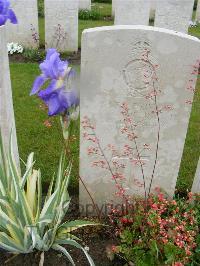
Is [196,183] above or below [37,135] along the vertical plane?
above

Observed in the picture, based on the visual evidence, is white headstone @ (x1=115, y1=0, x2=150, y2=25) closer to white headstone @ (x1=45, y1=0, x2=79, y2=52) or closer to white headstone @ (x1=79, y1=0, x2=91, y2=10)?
white headstone @ (x1=45, y1=0, x2=79, y2=52)

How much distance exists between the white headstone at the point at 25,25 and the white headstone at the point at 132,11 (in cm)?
134

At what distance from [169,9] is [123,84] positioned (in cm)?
400

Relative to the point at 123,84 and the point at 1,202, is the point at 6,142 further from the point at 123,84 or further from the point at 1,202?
the point at 123,84

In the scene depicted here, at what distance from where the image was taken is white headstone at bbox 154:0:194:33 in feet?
19.8

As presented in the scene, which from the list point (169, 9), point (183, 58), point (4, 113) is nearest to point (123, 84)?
point (183, 58)

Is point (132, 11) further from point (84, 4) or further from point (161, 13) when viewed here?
point (84, 4)

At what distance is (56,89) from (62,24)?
4.68 meters

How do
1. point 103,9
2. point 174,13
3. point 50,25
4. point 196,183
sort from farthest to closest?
1. point 103,9
2. point 50,25
3. point 174,13
4. point 196,183

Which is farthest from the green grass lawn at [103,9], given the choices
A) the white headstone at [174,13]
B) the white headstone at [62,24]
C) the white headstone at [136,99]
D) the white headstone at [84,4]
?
the white headstone at [136,99]

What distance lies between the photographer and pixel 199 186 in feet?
A: 9.68

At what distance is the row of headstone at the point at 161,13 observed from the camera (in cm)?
607

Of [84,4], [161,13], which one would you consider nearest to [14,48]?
[161,13]

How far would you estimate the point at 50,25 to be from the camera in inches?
254
